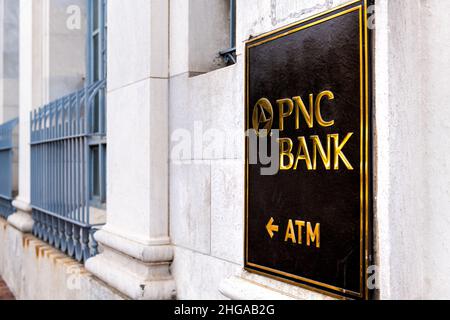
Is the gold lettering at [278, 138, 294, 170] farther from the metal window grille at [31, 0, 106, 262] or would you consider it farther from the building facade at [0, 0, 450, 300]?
the metal window grille at [31, 0, 106, 262]

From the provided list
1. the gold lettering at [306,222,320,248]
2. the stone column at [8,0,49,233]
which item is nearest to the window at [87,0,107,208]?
the stone column at [8,0,49,233]

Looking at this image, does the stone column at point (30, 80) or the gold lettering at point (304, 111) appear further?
the stone column at point (30, 80)

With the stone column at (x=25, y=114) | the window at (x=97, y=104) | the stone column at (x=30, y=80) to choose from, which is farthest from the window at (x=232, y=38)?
the stone column at (x=25, y=114)

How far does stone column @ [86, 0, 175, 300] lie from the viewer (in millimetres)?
4629

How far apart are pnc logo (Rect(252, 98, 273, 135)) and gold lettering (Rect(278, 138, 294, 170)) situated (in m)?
0.16

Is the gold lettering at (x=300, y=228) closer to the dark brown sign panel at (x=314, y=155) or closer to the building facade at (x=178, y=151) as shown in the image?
the dark brown sign panel at (x=314, y=155)

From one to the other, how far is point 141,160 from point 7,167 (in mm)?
7893

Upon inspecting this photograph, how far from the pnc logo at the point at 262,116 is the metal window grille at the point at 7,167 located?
863 centimetres

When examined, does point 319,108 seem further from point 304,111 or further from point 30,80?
Answer: point 30,80

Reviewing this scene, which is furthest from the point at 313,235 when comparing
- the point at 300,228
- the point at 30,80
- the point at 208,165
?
the point at 30,80

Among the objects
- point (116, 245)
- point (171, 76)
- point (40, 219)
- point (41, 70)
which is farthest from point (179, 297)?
point (41, 70)

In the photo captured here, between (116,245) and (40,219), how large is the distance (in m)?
3.83

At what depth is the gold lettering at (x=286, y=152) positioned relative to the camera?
2990 millimetres

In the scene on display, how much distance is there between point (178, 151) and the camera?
4.59 m
